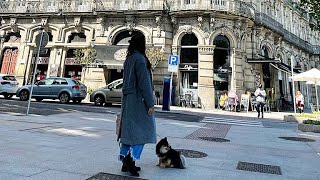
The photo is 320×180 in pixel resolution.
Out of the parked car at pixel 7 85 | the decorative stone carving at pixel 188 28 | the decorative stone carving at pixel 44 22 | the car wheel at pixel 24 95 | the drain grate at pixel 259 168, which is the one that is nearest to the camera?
the drain grate at pixel 259 168

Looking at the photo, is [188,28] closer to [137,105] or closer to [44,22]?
[44,22]

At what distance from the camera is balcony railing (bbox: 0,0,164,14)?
2153 cm

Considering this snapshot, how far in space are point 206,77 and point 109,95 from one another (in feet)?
25.6

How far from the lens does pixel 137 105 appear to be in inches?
140

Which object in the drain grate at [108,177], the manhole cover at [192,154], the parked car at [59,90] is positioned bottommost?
the drain grate at [108,177]

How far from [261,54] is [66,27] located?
18049mm

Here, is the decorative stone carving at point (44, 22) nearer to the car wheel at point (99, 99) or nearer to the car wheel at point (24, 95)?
the car wheel at point (24, 95)

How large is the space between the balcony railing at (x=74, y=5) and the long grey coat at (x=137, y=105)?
1831 centimetres

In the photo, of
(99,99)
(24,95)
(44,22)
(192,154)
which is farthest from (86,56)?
(192,154)

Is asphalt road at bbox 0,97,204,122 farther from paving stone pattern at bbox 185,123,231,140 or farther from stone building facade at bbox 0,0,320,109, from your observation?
stone building facade at bbox 0,0,320,109

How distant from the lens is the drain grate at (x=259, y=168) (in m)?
4.12

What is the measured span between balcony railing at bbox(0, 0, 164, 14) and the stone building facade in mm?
82

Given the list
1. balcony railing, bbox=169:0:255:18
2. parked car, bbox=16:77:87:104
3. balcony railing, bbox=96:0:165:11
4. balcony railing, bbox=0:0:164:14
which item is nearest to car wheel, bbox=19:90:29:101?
parked car, bbox=16:77:87:104

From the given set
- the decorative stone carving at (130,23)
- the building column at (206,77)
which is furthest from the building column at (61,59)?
the building column at (206,77)
